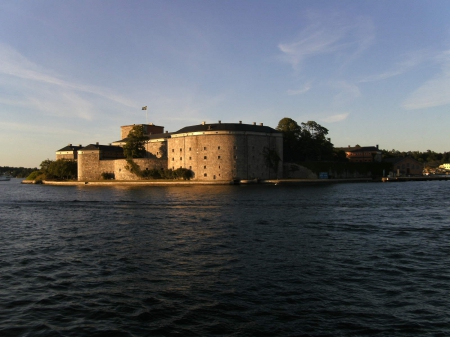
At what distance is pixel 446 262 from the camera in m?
11.1

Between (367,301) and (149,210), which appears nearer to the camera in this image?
(367,301)

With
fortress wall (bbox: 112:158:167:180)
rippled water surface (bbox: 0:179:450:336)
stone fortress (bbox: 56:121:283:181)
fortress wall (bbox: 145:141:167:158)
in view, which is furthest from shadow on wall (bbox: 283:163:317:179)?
rippled water surface (bbox: 0:179:450:336)

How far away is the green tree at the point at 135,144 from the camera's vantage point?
7012 cm

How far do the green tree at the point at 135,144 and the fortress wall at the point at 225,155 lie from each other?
10429mm

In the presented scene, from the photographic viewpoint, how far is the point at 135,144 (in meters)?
70.9

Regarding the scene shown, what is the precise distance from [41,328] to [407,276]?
8.46 m

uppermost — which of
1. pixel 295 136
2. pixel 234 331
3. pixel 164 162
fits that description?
pixel 295 136

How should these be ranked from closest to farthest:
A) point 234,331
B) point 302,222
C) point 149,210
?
point 234,331 < point 302,222 < point 149,210

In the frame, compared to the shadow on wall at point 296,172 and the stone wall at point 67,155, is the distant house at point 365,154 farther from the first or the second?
the stone wall at point 67,155

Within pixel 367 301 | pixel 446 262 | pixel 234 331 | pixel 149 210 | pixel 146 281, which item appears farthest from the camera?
pixel 149 210

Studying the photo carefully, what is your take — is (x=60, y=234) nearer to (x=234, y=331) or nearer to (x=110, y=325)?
(x=110, y=325)

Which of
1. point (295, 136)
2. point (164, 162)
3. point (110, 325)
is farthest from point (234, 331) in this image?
point (295, 136)

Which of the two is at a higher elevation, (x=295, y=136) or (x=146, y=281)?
(x=295, y=136)

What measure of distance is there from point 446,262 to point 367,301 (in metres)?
4.48
